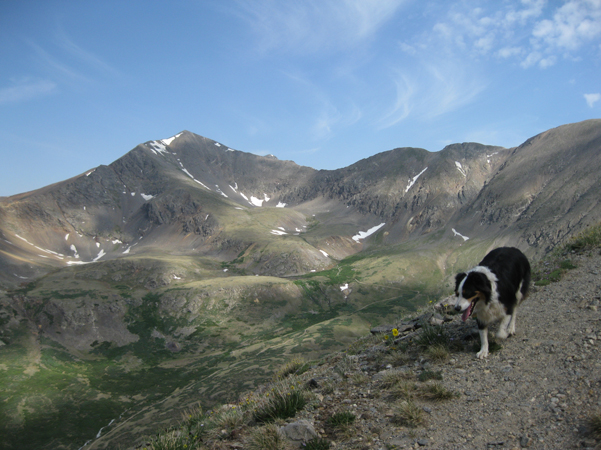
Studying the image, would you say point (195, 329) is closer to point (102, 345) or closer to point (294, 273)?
point (102, 345)

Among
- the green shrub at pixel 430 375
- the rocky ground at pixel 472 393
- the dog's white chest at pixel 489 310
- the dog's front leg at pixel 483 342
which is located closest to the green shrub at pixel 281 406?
the rocky ground at pixel 472 393

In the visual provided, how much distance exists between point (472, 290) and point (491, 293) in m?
0.71

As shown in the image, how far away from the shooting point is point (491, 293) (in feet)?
28.3

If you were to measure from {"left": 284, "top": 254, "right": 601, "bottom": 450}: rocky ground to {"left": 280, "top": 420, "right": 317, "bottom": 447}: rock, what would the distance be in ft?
1.10

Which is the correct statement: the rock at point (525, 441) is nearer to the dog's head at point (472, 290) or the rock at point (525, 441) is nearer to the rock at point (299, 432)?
the dog's head at point (472, 290)

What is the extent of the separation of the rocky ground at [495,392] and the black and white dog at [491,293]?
0.71 m

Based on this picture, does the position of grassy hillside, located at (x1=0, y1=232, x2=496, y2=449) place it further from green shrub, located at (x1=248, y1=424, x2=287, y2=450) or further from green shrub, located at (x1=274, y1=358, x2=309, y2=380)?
green shrub, located at (x1=248, y1=424, x2=287, y2=450)

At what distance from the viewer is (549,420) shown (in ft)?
20.2

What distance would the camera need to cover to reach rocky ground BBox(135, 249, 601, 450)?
20.4 ft

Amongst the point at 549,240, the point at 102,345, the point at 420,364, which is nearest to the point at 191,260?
the point at 102,345

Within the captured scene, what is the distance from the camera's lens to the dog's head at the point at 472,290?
27.1ft

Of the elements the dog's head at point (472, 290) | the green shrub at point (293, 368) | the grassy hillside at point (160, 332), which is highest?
the dog's head at point (472, 290)

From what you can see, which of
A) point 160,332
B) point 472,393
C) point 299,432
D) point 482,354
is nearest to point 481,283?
point 482,354

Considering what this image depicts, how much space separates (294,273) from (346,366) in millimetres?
167320
